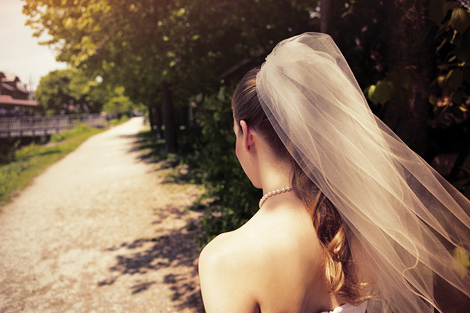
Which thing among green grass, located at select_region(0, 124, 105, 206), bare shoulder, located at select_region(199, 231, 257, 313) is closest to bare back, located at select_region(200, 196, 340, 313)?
bare shoulder, located at select_region(199, 231, 257, 313)

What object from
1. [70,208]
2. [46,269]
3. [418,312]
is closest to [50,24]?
[70,208]

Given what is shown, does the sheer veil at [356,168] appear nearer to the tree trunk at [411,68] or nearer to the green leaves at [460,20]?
the green leaves at [460,20]

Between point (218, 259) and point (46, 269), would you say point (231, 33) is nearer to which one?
point (46, 269)

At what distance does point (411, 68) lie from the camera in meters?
2.95

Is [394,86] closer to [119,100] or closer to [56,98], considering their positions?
[119,100]

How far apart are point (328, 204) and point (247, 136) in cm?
46

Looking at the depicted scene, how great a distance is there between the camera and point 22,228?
772 centimetres

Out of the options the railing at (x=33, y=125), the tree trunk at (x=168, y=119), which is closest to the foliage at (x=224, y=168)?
the tree trunk at (x=168, y=119)

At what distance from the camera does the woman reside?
1.25 m

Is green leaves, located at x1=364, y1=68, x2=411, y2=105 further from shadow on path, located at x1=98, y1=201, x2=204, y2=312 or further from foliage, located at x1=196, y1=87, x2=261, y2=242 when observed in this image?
shadow on path, located at x1=98, y1=201, x2=204, y2=312

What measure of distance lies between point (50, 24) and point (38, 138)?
23504 millimetres

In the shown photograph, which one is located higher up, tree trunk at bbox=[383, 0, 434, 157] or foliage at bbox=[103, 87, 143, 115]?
foliage at bbox=[103, 87, 143, 115]

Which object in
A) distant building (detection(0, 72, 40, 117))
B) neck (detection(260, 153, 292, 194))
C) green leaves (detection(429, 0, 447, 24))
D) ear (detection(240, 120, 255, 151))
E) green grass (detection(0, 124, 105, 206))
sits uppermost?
distant building (detection(0, 72, 40, 117))

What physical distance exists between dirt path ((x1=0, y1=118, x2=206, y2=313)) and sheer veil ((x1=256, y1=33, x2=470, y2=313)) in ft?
11.6
